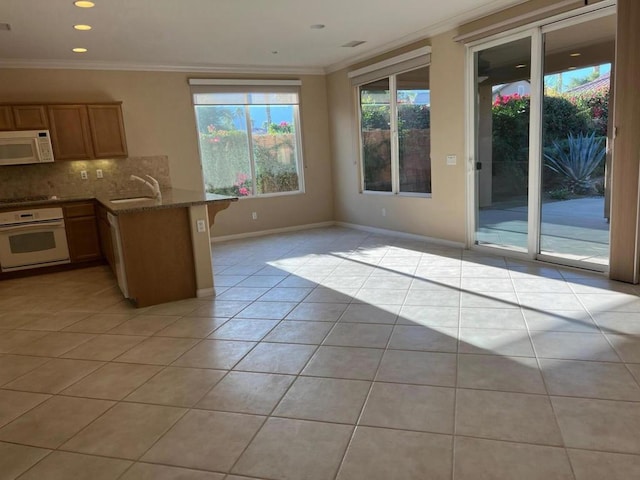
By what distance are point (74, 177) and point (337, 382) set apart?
501cm

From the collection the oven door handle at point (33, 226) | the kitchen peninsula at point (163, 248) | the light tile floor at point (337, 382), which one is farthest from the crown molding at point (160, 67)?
the light tile floor at point (337, 382)

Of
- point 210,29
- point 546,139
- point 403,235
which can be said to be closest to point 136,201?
point 210,29

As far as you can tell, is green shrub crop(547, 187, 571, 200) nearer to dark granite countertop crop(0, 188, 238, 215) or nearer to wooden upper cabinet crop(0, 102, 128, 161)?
dark granite countertop crop(0, 188, 238, 215)

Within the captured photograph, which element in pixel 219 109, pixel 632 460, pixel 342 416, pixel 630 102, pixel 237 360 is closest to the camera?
pixel 632 460

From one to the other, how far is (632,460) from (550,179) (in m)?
3.27

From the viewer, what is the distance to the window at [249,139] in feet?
22.3

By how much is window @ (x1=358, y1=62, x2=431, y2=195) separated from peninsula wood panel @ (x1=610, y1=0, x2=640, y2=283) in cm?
237

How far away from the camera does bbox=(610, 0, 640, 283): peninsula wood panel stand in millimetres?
3504

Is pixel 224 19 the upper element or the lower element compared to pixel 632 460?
upper

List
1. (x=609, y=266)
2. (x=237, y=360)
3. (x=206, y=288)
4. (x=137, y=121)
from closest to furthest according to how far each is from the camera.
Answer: (x=237, y=360)
(x=609, y=266)
(x=206, y=288)
(x=137, y=121)

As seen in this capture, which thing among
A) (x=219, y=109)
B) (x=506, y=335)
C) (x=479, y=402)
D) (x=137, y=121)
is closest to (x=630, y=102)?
(x=506, y=335)

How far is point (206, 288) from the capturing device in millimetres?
4246

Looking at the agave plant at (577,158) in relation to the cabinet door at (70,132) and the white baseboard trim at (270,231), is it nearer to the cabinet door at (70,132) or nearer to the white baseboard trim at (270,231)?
the white baseboard trim at (270,231)

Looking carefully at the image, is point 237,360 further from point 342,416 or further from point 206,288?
point 206,288
